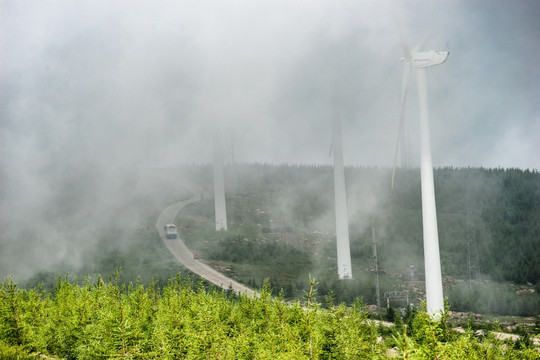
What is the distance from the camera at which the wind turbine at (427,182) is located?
120 ft

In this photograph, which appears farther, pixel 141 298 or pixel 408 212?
pixel 408 212

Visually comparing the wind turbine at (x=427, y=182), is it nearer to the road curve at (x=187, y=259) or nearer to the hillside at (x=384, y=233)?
the road curve at (x=187, y=259)

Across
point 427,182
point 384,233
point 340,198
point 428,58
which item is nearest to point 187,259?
point 340,198

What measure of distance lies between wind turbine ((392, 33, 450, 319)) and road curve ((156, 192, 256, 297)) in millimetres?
19330

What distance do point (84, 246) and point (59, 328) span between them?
56.9 m

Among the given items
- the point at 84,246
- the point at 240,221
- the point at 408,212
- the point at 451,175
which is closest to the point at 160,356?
the point at 84,246

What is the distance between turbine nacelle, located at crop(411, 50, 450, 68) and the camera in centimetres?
3769

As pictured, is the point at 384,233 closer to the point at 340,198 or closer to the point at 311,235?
the point at 311,235

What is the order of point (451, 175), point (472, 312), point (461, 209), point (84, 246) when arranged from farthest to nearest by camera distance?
point (451, 175) → point (461, 209) → point (84, 246) → point (472, 312)

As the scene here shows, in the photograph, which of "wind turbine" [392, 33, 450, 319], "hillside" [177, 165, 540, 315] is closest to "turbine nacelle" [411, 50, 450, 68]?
"wind turbine" [392, 33, 450, 319]

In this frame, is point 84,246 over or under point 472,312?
over

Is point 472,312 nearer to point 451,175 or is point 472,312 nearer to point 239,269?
point 239,269

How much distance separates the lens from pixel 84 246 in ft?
274

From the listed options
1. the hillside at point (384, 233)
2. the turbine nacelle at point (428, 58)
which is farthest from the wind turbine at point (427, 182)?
the hillside at point (384, 233)
